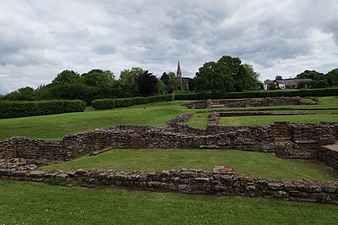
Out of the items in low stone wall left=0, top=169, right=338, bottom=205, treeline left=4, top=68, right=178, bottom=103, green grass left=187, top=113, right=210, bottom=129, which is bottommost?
green grass left=187, top=113, right=210, bottom=129

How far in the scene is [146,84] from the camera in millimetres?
55656

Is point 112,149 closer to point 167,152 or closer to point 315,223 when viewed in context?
point 167,152

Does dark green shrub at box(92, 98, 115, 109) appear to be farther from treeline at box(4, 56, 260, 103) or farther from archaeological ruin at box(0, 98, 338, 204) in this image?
archaeological ruin at box(0, 98, 338, 204)

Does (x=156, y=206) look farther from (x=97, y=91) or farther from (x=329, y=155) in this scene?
(x=97, y=91)

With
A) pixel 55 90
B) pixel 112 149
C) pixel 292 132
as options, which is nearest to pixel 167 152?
pixel 112 149

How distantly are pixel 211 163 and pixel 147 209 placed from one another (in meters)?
4.30

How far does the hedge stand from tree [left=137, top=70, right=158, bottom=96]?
19.6 meters

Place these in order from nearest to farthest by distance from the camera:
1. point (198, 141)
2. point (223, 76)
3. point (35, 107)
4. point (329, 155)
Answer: point (329, 155) < point (198, 141) < point (35, 107) < point (223, 76)

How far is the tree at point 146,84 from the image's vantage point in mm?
55656

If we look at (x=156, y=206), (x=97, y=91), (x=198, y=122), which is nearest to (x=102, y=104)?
(x=97, y=91)

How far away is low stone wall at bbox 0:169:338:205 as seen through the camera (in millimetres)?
5879

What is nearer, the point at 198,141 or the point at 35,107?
the point at 198,141

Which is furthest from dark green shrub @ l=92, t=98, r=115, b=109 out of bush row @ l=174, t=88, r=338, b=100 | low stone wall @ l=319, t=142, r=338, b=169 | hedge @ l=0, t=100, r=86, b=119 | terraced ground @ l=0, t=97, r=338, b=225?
low stone wall @ l=319, t=142, r=338, b=169

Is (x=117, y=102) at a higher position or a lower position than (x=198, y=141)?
higher
